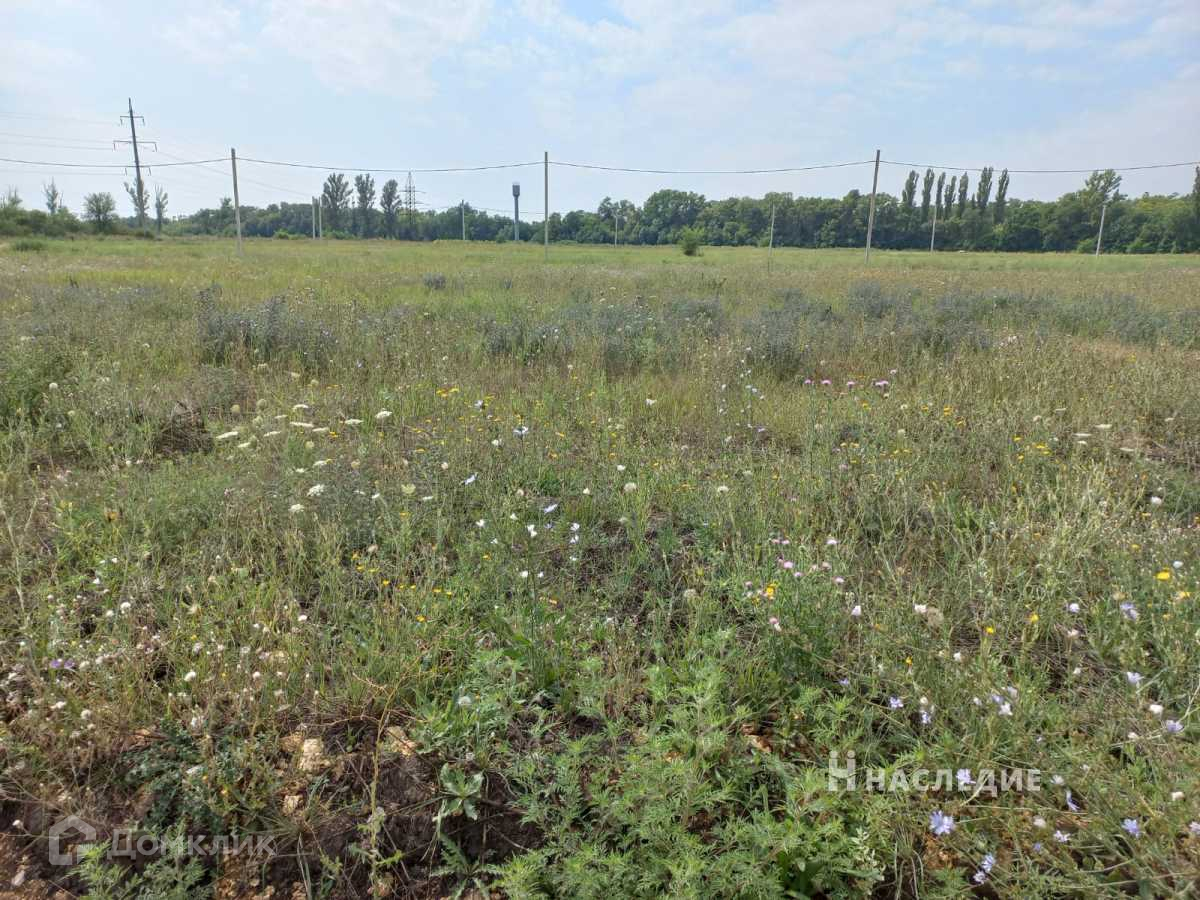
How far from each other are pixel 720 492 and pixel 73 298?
9.29 meters

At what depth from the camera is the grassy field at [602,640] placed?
5.68 feet

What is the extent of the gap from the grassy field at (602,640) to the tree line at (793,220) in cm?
4518

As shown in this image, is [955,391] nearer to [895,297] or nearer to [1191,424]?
[1191,424]

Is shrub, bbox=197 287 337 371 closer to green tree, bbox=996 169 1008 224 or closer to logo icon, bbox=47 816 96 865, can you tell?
logo icon, bbox=47 816 96 865

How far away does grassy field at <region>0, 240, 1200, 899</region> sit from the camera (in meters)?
1.73

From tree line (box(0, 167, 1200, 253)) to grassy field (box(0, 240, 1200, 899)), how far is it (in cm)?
4518

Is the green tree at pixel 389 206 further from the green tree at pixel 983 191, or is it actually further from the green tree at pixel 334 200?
the green tree at pixel 983 191

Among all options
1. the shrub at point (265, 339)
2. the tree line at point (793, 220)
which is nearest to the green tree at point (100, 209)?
the tree line at point (793, 220)

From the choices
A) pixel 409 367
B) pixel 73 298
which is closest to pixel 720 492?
pixel 409 367

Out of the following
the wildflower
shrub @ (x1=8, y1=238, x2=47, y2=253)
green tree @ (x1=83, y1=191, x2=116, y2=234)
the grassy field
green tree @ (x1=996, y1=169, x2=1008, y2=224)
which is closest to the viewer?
the wildflower

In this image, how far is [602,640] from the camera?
8.44 feet

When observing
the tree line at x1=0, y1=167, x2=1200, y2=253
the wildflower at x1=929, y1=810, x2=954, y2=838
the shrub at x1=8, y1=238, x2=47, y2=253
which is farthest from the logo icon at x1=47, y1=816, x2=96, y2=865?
the tree line at x1=0, y1=167, x2=1200, y2=253

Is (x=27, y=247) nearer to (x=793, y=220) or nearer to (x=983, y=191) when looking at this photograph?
(x=793, y=220)

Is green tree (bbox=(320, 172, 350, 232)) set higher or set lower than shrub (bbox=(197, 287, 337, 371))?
higher
